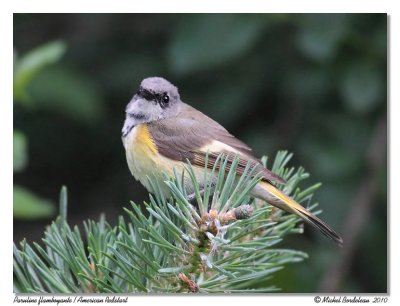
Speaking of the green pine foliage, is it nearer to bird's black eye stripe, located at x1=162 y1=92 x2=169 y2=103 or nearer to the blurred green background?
bird's black eye stripe, located at x1=162 y1=92 x2=169 y2=103

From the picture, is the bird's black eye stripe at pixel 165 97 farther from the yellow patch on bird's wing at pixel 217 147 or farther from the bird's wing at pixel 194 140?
the yellow patch on bird's wing at pixel 217 147

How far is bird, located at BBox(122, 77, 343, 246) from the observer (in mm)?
1735

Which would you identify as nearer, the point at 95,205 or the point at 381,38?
the point at 381,38

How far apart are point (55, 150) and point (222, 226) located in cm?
137

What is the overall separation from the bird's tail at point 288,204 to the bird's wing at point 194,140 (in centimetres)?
9

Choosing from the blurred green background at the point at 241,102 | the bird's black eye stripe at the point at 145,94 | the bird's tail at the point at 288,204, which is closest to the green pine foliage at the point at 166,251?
the bird's tail at the point at 288,204

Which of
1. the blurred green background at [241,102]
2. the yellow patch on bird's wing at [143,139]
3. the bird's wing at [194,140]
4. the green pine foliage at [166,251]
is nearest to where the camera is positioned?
the green pine foliage at [166,251]

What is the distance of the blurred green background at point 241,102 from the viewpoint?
2.38 m

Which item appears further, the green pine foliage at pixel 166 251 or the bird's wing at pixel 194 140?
the bird's wing at pixel 194 140

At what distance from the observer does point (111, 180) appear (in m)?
2.66

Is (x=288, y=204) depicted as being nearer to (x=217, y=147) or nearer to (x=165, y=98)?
(x=217, y=147)
